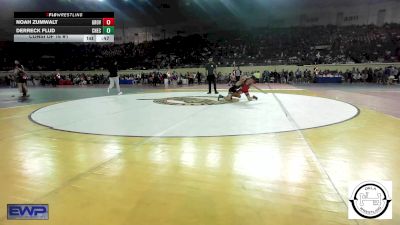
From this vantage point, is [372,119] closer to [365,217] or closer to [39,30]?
[365,217]

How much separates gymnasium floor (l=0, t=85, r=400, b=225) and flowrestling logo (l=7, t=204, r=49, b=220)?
0.20ft

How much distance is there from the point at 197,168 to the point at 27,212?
1727 millimetres

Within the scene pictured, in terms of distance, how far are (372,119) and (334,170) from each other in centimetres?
385

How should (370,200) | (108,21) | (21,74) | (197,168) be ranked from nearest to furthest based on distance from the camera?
(370,200), (197,168), (21,74), (108,21)

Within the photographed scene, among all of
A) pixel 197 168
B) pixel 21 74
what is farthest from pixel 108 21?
pixel 197 168

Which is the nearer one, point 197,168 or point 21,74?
point 197,168

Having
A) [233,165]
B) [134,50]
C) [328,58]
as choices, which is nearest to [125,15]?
[134,50]

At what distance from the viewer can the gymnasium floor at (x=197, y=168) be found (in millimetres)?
2469
